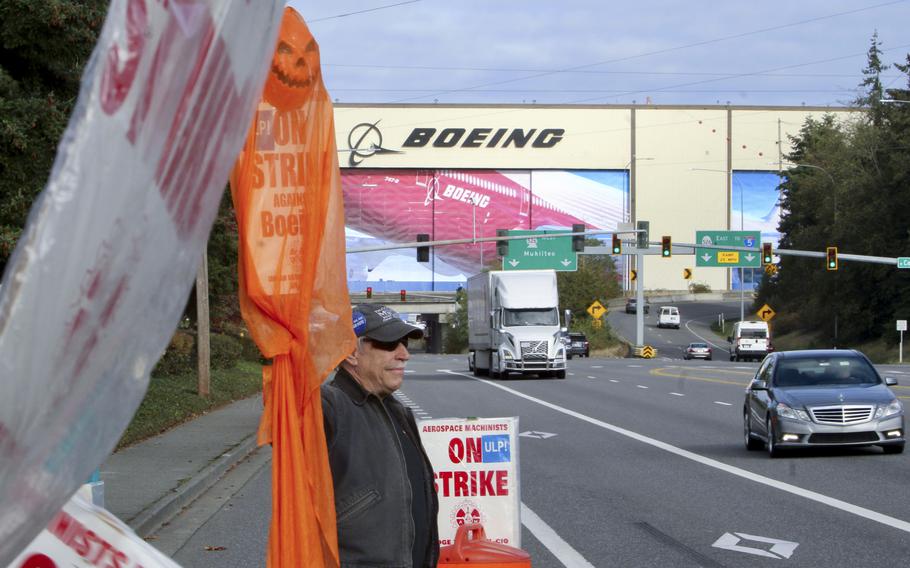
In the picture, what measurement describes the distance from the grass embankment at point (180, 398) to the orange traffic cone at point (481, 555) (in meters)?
10.8

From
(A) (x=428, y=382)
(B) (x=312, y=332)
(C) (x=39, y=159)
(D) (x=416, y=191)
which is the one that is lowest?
(A) (x=428, y=382)

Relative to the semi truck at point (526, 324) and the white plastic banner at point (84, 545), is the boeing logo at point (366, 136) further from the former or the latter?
the white plastic banner at point (84, 545)

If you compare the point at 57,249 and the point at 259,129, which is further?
the point at 259,129

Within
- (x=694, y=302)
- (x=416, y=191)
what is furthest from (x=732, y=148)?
(x=416, y=191)

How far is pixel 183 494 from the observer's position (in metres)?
14.5

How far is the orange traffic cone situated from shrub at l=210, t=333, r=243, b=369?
3640 centimetres

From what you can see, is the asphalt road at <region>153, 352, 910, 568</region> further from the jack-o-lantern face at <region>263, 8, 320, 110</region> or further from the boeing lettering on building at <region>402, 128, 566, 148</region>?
the boeing lettering on building at <region>402, 128, 566, 148</region>

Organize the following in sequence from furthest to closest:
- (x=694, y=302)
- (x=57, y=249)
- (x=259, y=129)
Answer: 1. (x=694, y=302)
2. (x=259, y=129)
3. (x=57, y=249)

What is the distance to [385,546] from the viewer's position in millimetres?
4449

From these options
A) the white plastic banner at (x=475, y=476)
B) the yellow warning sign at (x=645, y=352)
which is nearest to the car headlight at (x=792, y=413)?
the white plastic banner at (x=475, y=476)

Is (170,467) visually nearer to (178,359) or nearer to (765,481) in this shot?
(765,481)

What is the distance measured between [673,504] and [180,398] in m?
16.9

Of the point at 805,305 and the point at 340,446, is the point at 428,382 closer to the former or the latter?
the point at 340,446

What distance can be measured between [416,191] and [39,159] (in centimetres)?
11053
